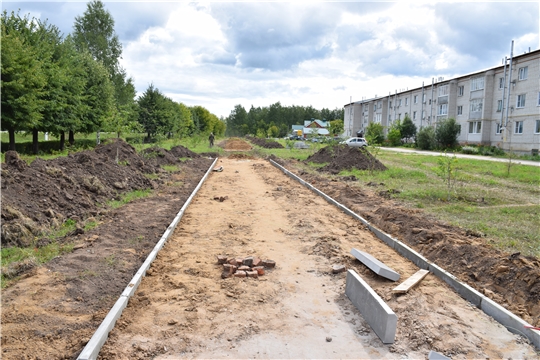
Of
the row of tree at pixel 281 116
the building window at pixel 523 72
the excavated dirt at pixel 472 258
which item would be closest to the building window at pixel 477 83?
the building window at pixel 523 72

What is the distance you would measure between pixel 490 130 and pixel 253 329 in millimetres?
47009

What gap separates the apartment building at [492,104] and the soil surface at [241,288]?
33914 mm

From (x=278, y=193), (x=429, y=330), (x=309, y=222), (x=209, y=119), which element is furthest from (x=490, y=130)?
(x=209, y=119)

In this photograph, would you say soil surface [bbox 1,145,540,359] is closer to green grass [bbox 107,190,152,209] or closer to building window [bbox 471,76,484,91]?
green grass [bbox 107,190,152,209]

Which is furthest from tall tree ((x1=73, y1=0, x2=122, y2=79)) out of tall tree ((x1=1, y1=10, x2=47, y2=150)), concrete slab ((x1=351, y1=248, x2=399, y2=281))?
concrete slab ((x1=351, y1=248, x2=399, y2=281))

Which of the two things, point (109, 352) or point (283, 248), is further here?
point (283, 248)

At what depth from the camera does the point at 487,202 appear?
11.9m

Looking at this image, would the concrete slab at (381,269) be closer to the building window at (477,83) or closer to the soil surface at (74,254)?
the soil surface at (74,254)

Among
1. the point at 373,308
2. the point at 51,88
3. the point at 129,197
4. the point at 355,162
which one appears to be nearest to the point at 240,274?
the point at 373,308

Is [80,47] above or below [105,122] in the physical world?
above

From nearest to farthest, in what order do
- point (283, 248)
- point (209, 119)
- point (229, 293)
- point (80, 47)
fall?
point (229, 293)
point (283, 248)
point (80, 47)
point (209, 119)

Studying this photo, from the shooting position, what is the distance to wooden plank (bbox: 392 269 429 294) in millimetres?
5449

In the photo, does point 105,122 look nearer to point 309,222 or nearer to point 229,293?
point 309,222

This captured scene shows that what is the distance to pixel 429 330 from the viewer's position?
4.55 m
